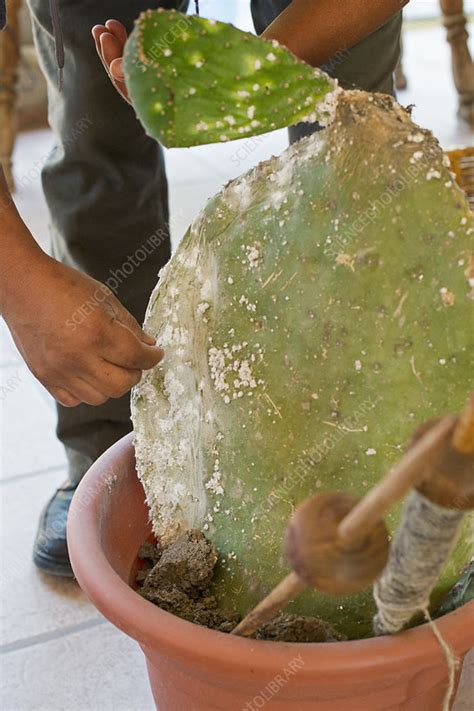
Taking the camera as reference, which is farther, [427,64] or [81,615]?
[427,64]

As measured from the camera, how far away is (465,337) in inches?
28.9

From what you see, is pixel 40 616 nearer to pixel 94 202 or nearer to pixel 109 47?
pixel 94 202

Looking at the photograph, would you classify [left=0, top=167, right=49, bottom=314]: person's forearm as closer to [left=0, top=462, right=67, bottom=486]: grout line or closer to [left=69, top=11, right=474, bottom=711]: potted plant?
[left=69, top=11, right=474, bottom=711]: potted plant

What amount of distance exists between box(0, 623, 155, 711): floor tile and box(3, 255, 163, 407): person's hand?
1.43 feet

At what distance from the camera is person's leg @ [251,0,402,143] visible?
45.0 inches

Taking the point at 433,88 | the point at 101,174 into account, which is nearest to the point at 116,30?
the point at 101,174

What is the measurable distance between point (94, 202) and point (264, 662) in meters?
0.77

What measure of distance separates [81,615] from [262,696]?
575 millimetres

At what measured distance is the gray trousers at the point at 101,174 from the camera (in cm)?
119

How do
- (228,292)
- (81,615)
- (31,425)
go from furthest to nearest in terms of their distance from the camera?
(31,425), (81,615), (228,292)

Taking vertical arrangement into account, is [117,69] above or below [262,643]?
above

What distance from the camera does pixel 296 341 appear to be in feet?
2.54

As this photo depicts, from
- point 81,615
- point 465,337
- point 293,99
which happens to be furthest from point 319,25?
point 81,615

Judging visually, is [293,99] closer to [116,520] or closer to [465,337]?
[465,337]
